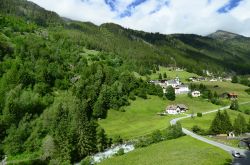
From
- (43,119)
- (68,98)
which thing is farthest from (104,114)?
(43,119)

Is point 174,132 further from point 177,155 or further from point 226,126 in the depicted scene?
point 177,155

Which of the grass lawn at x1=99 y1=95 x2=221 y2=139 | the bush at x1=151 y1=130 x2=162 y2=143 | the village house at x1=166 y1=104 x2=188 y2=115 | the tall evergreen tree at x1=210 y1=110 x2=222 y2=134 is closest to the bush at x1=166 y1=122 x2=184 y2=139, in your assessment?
the bush at x1=151 y1=130 x2=162 y2=143

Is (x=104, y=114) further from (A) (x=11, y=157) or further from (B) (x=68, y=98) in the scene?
(A) (x=11, y=157)

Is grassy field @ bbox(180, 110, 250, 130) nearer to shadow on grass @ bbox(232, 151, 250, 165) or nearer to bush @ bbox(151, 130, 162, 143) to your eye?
bush @ bbox(151, 130, 162, 143)

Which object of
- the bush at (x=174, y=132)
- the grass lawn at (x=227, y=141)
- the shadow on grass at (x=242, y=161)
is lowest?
the shadow on grass at (x=242, y=161)

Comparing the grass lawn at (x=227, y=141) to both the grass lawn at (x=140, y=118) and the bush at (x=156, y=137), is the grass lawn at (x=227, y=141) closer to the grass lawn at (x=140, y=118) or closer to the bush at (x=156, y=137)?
the bush at (x=156, y=137)

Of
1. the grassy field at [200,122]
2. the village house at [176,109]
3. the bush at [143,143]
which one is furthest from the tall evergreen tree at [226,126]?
the village house at [176,109]
